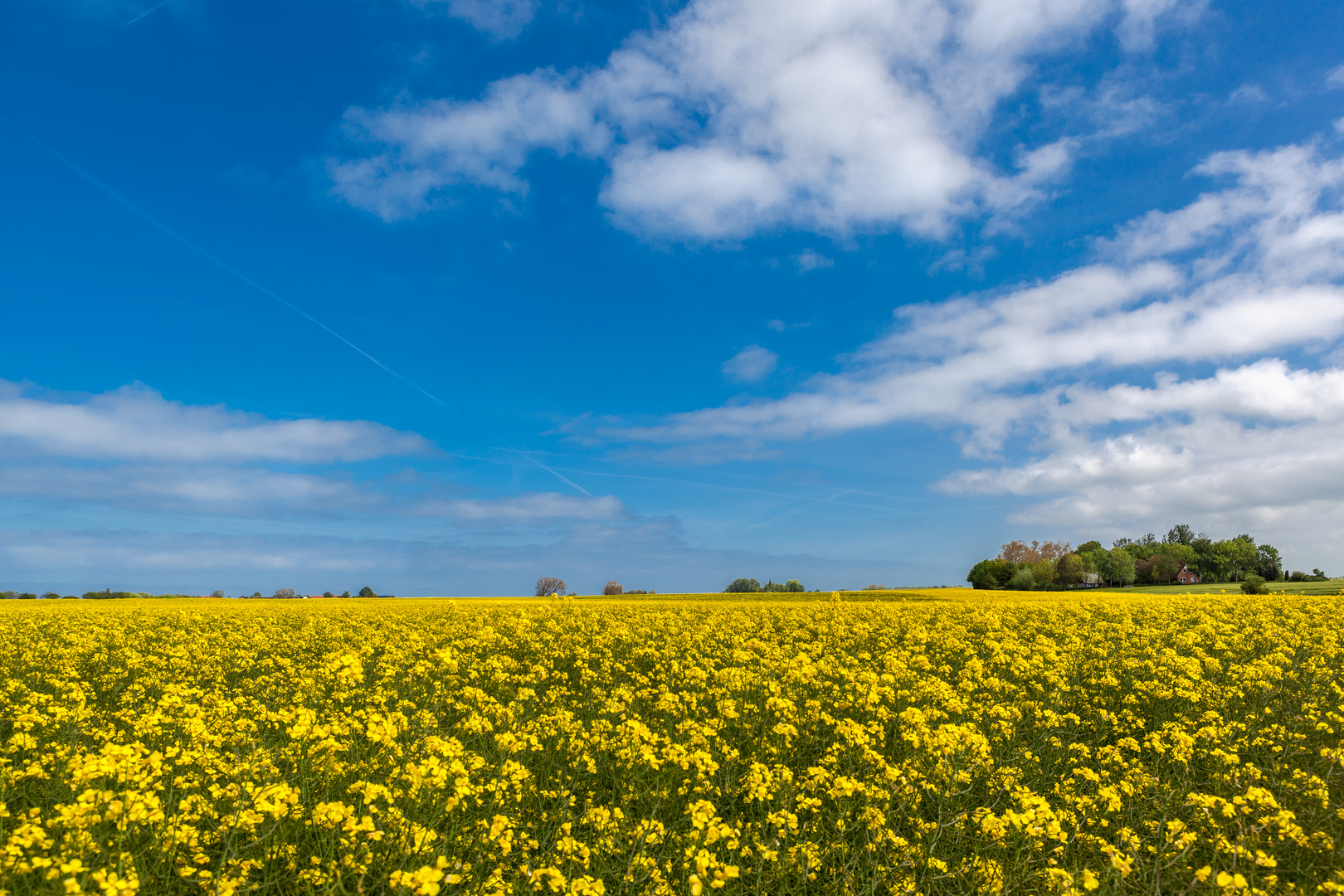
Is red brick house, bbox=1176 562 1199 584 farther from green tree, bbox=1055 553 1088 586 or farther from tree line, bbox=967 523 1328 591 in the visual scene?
green tree, bbox=1055 553 1088 586

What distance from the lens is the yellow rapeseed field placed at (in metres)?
6.18

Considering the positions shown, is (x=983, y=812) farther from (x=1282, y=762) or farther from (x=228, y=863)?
(x=228, y=863)

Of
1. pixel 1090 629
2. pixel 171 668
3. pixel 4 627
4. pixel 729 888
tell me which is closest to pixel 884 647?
pixel 1090 629

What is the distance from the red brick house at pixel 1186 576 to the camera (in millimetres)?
118550

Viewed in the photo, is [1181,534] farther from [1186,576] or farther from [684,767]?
[684,767]

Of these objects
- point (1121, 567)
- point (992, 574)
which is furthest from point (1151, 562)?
point (992, 574)

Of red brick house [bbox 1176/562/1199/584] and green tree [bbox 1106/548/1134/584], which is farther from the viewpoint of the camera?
red brick house [bbox 1176/562/1199/584]

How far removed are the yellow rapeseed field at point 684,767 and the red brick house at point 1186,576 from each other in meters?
129

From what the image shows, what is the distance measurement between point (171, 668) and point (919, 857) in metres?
17.0

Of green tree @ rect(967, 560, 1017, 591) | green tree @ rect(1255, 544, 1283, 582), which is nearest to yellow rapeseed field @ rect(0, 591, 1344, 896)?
green tree @ rect(967, 560, 1017, 591)

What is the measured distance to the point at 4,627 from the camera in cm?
2305

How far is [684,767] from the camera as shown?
26.0 feet

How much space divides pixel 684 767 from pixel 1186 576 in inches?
6087

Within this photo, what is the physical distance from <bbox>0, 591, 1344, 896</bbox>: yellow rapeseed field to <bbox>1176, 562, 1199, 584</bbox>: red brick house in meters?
129
